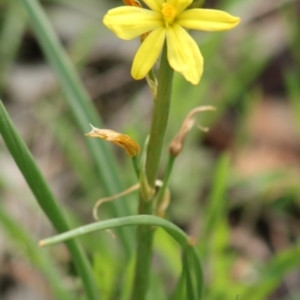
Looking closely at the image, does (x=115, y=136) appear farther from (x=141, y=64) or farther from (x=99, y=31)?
(x=99, y=31)

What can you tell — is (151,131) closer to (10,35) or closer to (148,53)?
Answer: (148,53)

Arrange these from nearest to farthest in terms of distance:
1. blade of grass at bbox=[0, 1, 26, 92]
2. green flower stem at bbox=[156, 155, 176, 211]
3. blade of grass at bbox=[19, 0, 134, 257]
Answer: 1. green flower stem at bbox=[156, 155, 176, 211]
2. blade of grass at bbox=[19, 0, 134, 257]
3. blade of grass at bbox=[0, 1, 26, 92]

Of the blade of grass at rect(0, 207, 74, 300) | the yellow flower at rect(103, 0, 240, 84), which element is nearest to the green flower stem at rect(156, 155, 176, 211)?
the yellow flower at rect(103, 0, 240, 84)

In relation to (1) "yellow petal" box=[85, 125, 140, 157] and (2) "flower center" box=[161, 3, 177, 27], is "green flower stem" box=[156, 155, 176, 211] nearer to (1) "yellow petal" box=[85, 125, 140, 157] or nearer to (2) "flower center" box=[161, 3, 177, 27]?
(1) "yellow petal" box=[85, 125, 140, 157]

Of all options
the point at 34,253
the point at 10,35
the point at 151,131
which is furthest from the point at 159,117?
the point at 10,35

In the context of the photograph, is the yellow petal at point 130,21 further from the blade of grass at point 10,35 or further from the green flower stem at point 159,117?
the blade of grass at point 10,35
